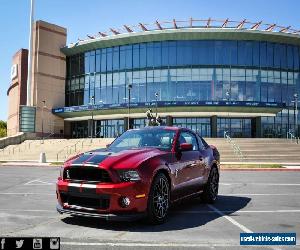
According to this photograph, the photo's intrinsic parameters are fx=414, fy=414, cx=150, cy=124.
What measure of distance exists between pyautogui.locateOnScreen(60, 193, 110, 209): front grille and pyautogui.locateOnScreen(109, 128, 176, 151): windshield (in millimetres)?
1476

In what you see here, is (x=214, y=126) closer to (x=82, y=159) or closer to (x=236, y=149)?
(x=236, y=149)

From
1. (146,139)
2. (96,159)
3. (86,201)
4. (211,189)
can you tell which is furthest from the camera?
(211,189)

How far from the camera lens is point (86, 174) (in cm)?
671

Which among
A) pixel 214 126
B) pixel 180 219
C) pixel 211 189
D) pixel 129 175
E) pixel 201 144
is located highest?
pixel 214 126

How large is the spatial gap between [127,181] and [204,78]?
52275 mm

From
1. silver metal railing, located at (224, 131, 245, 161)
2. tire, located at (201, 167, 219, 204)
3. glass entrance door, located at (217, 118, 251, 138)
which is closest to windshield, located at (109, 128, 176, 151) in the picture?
tire, located at (201, 167, 219, 204)

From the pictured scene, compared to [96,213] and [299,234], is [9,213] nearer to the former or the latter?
[96,213]

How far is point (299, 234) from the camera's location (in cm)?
624

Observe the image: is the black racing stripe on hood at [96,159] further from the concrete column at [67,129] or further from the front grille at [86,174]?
the concrete column at [67,129]

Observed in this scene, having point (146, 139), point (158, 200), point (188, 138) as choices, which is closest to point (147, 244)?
point (158, 200)

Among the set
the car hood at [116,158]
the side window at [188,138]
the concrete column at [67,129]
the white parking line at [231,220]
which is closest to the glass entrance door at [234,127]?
the concrete column at [67,129]

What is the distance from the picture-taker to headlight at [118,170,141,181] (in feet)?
21.6

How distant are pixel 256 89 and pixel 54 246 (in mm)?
57027

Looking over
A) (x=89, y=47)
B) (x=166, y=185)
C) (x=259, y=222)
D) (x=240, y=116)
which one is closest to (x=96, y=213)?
(x=166, y=185)
